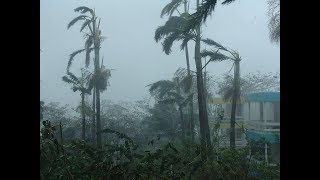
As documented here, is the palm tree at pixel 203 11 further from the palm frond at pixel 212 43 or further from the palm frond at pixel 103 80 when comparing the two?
the palm frond at pixel 103 80

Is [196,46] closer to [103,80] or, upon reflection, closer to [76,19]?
[103,80]

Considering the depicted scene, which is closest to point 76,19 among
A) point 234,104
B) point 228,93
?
point 228,93

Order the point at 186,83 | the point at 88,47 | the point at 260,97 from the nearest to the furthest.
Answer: the point at 260,97 → the point at 186,83 → the point at 88,47

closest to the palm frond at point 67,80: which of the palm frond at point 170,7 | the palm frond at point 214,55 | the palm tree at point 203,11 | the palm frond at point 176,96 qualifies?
the palm frond at point 176,96

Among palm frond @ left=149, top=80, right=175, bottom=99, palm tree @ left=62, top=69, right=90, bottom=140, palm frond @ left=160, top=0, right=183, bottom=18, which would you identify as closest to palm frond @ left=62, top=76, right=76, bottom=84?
palm tree @ left=62, top=69, right=90, bottom=140

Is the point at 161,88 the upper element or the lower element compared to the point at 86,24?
lower

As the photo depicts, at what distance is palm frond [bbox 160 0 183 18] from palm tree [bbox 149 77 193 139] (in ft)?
3.00

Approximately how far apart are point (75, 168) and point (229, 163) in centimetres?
147

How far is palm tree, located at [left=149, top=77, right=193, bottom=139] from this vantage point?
14.7ft

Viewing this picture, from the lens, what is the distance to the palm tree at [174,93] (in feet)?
14.7

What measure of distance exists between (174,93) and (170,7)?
1.25 metres

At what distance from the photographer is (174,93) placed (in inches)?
188
